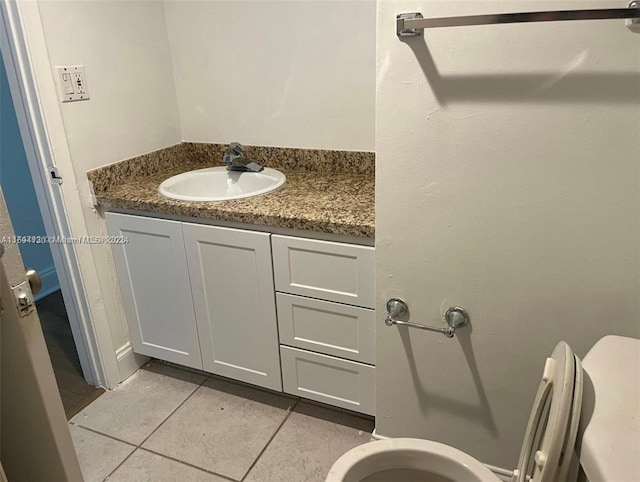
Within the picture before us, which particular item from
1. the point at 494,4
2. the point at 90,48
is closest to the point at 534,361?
the point at 494,4

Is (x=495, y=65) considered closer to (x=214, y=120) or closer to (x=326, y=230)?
(x=326, y=230)

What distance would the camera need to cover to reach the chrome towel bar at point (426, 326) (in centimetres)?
131

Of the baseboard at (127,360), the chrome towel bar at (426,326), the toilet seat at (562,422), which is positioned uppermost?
the toilet seat at (562,422)

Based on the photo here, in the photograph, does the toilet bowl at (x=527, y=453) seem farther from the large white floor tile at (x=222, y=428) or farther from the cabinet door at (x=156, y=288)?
the cabinet door at (x=156, y=288)

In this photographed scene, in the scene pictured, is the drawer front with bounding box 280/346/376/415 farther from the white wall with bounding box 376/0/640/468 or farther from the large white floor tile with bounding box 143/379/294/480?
the white wall with bounding box 376/0/640/468

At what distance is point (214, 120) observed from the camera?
2139 millimetres

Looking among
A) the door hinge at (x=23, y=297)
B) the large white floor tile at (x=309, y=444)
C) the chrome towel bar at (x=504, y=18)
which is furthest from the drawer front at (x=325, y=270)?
the door hinge at (x=23, y=297)

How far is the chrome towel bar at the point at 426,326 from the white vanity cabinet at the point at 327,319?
15cm

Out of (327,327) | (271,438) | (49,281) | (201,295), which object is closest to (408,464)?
(327,327)

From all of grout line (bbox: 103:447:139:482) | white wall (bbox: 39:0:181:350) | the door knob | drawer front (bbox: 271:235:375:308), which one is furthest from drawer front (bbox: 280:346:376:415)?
the door knob

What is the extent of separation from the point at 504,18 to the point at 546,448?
30.3 inches

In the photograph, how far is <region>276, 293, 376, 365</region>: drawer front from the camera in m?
1.59

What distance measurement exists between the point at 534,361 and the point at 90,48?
67.6 inches

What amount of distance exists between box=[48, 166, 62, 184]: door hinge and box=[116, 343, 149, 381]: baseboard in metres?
0.72
